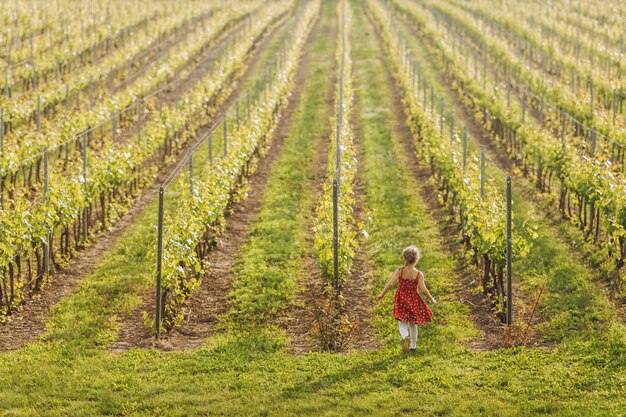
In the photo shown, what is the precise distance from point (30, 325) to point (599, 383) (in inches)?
285

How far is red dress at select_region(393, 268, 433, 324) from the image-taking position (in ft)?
33.3

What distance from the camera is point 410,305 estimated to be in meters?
10.1

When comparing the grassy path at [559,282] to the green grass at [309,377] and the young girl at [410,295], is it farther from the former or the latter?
the young girl at [410,295]

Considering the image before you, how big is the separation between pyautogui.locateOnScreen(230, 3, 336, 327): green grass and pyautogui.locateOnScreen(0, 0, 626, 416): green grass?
1.41 meters

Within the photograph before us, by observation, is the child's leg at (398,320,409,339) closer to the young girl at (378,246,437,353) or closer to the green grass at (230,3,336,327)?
the young girl at (378,246,437,353)

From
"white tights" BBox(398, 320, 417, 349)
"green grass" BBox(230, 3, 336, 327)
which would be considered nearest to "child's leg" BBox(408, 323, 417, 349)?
"white tights" BBox(398, 320, 417, 349)

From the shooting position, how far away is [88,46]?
39594 mm

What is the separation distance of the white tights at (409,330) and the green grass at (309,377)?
0.54ft

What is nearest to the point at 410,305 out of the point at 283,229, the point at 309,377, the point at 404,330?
the point at 404,330

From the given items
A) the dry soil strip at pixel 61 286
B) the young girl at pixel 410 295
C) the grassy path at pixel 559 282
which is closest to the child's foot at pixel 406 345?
the young girl at pixel 410 295

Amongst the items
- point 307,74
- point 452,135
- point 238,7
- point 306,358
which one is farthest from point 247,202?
point 238,7

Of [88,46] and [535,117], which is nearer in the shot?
[535,117]

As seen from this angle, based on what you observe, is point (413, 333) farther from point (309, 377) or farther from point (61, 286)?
point (61, 286)

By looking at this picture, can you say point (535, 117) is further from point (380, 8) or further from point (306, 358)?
point (380, 8)
